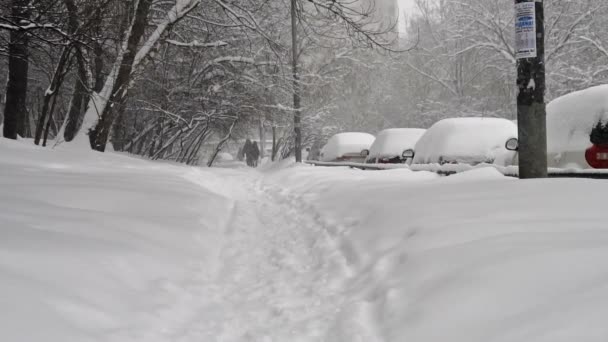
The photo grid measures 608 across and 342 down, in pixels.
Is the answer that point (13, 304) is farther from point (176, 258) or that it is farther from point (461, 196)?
point (461, 196)

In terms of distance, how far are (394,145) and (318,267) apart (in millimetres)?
9316

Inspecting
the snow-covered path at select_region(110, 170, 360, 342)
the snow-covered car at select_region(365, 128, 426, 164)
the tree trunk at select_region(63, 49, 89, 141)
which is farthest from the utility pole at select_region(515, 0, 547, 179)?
the tree trunk at select_region(63, 49, 89, 141)

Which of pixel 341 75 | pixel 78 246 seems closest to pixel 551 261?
pixel 78 246

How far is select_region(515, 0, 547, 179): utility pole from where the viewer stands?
14.8 ft

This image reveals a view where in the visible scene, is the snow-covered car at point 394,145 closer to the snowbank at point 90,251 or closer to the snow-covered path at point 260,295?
the snowbank at point 90,251

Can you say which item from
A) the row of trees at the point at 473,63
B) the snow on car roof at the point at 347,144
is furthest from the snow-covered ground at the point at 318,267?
the snow on car roof at the point at 347,144

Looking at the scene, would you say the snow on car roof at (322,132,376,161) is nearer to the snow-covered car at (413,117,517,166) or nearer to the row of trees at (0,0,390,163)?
the row of trees at (0,0,390,163)

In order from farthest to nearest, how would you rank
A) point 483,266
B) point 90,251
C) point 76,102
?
point 76,102
point 90,251
point 483,266

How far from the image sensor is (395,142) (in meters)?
12.9

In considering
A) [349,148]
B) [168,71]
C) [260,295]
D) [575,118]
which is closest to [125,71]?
[168,71]

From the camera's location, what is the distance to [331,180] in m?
9.09

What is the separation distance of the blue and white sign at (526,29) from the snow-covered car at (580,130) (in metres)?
1.56

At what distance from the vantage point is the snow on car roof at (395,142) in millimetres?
12742

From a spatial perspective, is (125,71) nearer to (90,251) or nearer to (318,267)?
(90,251)
